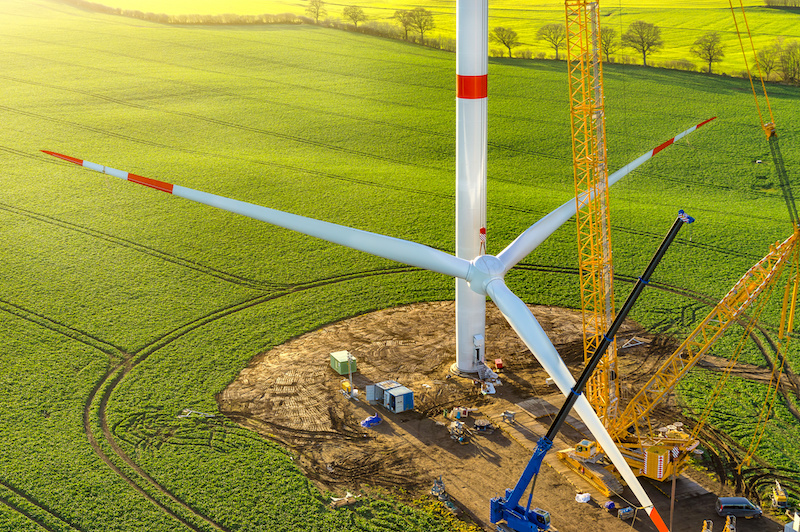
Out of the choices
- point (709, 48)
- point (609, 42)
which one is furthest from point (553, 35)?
point (709, 48)

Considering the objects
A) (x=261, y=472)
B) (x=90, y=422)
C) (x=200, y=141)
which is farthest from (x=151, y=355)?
(x=200, y=141)

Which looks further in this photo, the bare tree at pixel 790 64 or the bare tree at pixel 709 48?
the bare tree at pixel 709 48

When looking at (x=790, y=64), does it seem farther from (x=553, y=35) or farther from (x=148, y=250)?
(x=148, y=250)

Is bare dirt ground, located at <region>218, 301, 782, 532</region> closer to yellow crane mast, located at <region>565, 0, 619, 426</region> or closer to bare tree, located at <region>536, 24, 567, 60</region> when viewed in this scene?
yellow crane mast, located at <region>565, 0, 619, 426</region>

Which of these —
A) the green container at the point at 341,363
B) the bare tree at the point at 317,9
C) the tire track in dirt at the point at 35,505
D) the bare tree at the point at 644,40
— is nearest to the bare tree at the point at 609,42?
the bare tree at the point at 644,40

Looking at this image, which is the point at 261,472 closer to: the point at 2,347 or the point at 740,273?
the point at 2,347

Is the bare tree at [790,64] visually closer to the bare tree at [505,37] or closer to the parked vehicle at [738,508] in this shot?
the bare tree at [505,37]
